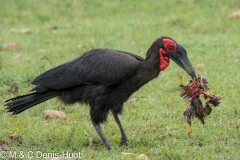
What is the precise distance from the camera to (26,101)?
6.37 m

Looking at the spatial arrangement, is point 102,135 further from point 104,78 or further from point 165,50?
point 165,50

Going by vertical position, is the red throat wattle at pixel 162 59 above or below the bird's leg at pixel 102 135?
above

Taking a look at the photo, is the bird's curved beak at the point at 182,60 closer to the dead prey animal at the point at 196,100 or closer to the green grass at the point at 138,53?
the dead prey animal at the point at 196,100

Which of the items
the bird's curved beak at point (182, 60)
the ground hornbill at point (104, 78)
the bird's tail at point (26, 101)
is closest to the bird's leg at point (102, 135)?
the ground hornbill at point (104, 78)

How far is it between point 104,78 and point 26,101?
3.10 ft

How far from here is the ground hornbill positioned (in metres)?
6.04

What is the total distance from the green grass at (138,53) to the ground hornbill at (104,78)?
1.21ft

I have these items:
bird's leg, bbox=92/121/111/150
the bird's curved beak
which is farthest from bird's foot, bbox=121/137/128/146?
the bird's curved beak

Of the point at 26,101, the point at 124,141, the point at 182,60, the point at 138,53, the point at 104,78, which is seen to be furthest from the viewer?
the point at 138,53

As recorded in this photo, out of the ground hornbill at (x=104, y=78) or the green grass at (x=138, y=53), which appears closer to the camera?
the ground hornbill at (x=104, y=78)

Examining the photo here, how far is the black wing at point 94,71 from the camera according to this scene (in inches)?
239

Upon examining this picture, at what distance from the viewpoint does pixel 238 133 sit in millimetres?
6352

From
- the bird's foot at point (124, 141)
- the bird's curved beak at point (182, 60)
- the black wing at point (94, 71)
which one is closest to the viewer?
the bird's curved beak at point (182, 60)

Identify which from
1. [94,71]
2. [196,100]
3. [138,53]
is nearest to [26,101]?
[94,71]
